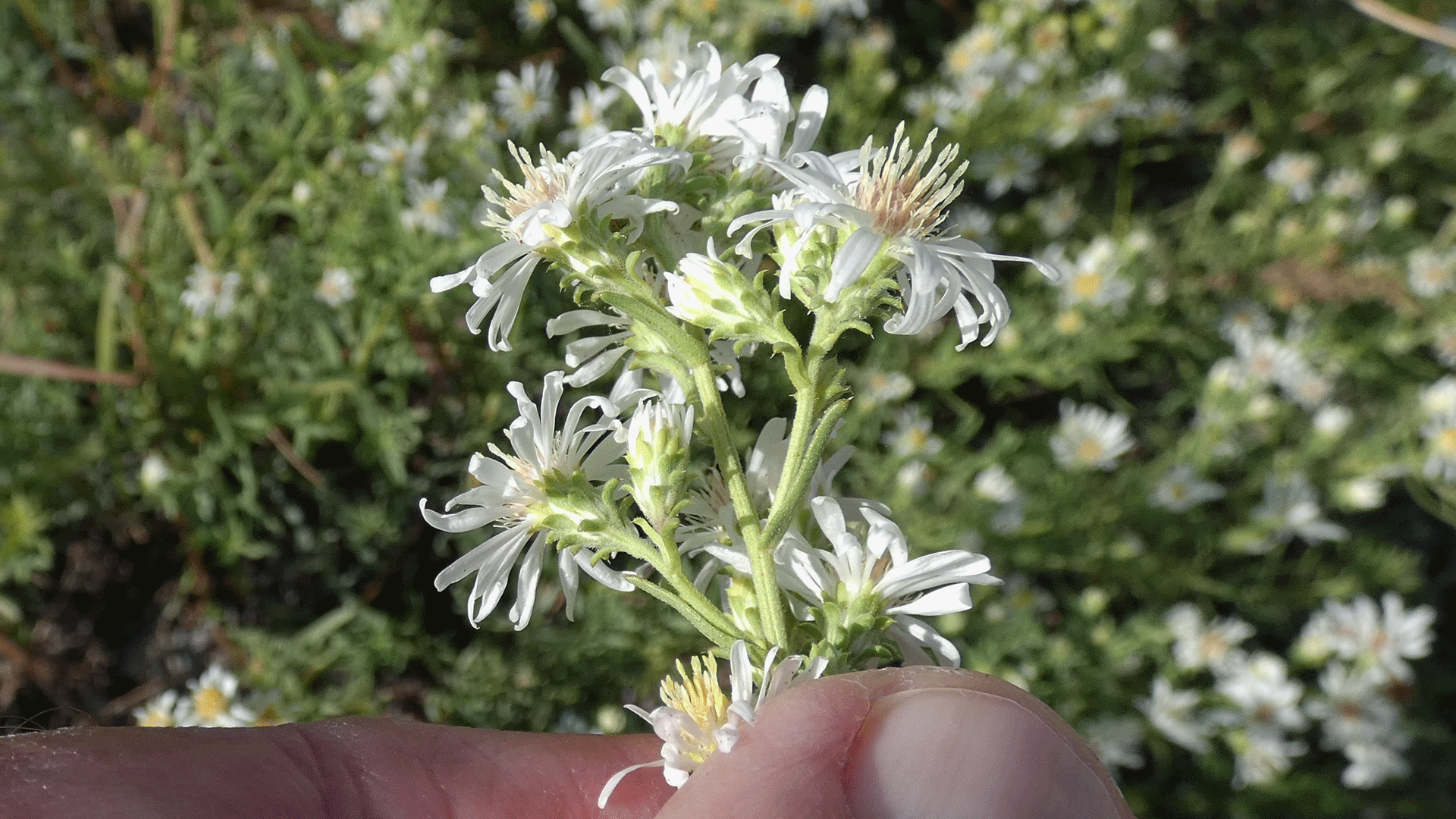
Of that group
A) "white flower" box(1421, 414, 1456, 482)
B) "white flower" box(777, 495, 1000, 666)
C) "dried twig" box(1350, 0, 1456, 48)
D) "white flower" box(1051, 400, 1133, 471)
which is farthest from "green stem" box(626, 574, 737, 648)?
"white flower" box(1421, 414, 1456, 482)

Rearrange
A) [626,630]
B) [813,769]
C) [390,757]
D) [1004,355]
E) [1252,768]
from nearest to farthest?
[813,769] → [390,757] → [626,630] → [1252,768] → [1004,355]

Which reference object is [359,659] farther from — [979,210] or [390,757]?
[979,210]

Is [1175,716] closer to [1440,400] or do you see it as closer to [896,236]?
[1440,400]

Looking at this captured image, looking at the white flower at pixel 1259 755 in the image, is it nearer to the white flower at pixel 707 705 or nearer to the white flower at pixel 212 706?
the white flower at pixel 707 705

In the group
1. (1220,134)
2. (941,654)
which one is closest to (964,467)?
(941,654)

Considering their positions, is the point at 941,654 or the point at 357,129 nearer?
the point at 941,654

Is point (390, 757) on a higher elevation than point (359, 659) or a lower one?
higher

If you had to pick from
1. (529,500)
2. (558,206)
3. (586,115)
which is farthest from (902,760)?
(586,115)
